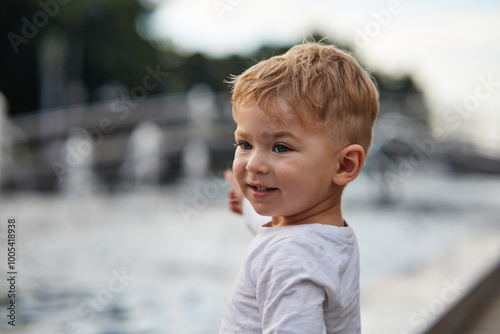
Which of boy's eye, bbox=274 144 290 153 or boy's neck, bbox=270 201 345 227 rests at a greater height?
boy's eye, bbox=274 144 290 153

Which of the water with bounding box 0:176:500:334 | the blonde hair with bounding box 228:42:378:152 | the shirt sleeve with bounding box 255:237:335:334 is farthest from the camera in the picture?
the water with bounding box 0:176:500:334

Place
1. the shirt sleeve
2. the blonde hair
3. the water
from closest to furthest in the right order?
the shirt sleeve < the blonde hair < the water

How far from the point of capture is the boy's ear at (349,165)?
1.22 m

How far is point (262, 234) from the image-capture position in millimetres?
1236

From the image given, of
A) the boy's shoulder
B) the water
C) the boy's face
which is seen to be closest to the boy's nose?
the boy's face

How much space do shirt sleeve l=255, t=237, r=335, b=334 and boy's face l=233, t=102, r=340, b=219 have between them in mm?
108

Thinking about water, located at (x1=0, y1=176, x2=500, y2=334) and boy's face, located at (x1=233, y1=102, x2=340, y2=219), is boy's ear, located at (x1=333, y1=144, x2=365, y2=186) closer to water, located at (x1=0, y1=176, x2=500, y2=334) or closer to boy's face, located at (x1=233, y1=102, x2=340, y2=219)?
boy's face, located at (x1=233, y1=102, x2=340, y2=219)

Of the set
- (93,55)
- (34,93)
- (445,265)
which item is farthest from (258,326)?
(93,55)

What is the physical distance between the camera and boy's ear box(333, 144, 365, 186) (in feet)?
4.00

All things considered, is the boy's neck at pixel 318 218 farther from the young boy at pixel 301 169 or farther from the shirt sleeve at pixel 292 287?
the shirt sleeve at pixel 292 287

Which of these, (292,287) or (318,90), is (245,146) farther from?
(292,287)

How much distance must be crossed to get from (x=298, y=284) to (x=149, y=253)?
4.88 m

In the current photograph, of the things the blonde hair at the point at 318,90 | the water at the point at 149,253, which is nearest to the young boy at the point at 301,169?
the blonde hair at the point at 318,90

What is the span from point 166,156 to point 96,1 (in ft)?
43.7
